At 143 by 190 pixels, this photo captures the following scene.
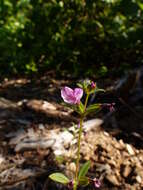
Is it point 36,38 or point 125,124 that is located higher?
point 36,38

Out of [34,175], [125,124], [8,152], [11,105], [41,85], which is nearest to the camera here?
[34,175]

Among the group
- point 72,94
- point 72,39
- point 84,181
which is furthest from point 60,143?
point 72,39

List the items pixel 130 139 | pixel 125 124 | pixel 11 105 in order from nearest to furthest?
pixel 130 139
pixel 125 124
pixel 11 105

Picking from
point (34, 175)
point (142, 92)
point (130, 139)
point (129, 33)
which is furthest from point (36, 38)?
point (34, 175)

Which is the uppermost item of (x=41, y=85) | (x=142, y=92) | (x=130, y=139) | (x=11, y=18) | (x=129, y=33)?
(x=11, y=18)

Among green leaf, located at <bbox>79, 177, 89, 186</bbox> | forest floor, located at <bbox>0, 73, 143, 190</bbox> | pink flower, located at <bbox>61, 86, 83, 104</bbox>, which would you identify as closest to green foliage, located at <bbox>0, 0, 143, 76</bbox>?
forest floor, located at <bbox>0, 73, 143, 190</bbox>

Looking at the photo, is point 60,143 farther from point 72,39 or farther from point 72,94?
point 72,39

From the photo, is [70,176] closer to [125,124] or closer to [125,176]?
[125,176]

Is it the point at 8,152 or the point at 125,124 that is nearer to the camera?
the point at 8,152
